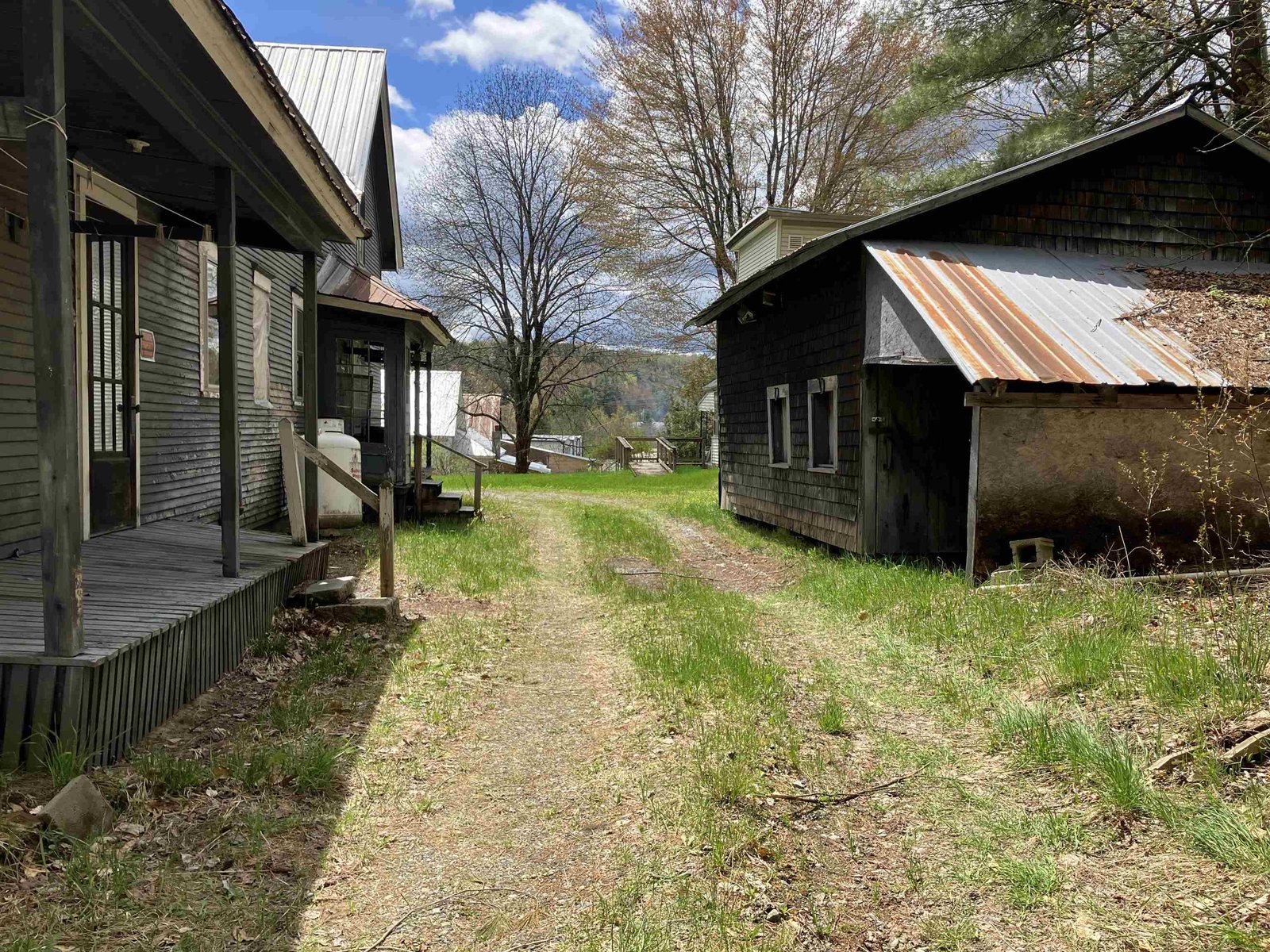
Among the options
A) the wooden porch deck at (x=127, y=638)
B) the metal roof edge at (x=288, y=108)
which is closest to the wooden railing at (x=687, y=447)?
the metal roof edge at (x=288, y=108)

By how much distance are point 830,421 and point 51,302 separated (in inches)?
368

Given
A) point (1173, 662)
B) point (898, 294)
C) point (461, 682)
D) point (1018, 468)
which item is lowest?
point (461, 682)

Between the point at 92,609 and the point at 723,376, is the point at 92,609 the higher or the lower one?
the lower one

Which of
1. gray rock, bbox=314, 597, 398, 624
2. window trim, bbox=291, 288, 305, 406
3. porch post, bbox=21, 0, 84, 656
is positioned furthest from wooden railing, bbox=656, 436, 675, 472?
porch post, bbox=21, 0, 84, 656

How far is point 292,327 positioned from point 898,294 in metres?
8.90

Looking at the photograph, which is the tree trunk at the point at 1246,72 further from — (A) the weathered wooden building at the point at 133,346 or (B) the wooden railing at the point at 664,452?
(B) the wooden railing at the point at 664,452

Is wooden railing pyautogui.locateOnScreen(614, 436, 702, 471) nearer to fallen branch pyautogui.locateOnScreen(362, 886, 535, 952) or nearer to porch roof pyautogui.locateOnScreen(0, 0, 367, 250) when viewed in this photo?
porch roof pyautogui.locateOnScreen(0, 0, 367, 250)

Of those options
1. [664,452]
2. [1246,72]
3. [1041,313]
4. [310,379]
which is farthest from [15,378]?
[664,452]

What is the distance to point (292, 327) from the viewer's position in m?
13.1

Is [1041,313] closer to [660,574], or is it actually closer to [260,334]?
[660,574]

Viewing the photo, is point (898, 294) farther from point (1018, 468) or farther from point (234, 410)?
point (234, 410)

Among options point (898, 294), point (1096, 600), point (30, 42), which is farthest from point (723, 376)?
point (30, 42)

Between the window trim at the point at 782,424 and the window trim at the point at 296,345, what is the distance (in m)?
7.15

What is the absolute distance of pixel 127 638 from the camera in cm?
401
